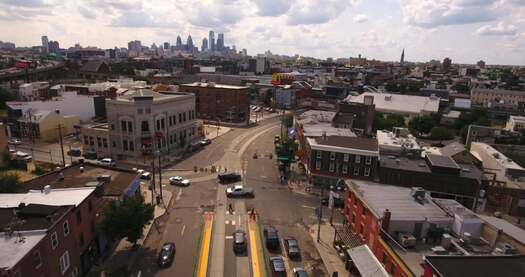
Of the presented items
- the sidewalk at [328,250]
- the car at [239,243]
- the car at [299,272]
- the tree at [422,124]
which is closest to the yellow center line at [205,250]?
the car at [239,243]

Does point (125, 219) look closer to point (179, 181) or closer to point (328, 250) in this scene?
point (328, 250)

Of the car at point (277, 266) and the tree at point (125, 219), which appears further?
the tree at point (125, 219)

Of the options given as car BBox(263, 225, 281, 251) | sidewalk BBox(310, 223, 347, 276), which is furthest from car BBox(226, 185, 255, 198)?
car BBox(263, 225, 281, 251)

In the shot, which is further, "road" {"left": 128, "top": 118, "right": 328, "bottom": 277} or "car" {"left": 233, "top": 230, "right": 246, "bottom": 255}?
"car" {"left": 233, "top": 230, "right": 246, "bottom": 255}

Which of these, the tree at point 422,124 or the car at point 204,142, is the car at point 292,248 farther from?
the tree at point 422,124

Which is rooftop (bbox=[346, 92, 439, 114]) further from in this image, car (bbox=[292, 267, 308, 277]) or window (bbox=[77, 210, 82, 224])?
window (bbox=[77, 210, 82, 224])

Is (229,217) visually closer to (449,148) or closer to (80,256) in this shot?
(80,256)
